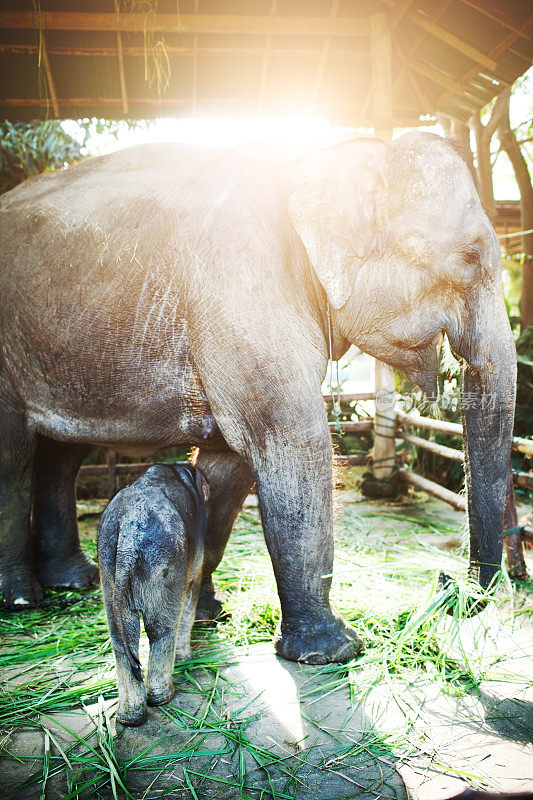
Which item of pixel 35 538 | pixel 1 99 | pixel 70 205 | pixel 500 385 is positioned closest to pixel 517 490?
pixel 500 385

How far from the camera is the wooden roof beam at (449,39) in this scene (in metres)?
3.74

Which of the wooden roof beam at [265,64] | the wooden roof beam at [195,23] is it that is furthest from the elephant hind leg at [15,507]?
the wooden roof beam at [265,64]

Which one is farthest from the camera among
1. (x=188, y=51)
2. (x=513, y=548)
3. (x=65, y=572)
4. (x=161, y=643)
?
(x=188, y=51)

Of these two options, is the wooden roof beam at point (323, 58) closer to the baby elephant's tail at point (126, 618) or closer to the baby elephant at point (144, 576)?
the baby elephant at point (144, 576)

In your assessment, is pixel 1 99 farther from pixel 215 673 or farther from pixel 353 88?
pixel 215 673

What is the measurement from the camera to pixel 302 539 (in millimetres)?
2146

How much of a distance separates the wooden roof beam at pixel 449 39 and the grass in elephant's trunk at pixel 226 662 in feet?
10.3

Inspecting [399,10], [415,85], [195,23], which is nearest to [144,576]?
[195,23]

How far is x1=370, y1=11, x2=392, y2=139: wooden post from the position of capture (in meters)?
4.00

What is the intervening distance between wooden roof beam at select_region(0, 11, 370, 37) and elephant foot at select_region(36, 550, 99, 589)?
3.05 metres

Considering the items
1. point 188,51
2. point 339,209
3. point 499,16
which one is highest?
point 188,51

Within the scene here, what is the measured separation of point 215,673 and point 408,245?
5.91ft

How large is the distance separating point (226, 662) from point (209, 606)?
43 cm

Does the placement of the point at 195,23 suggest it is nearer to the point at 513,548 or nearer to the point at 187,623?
the point at 187,623
